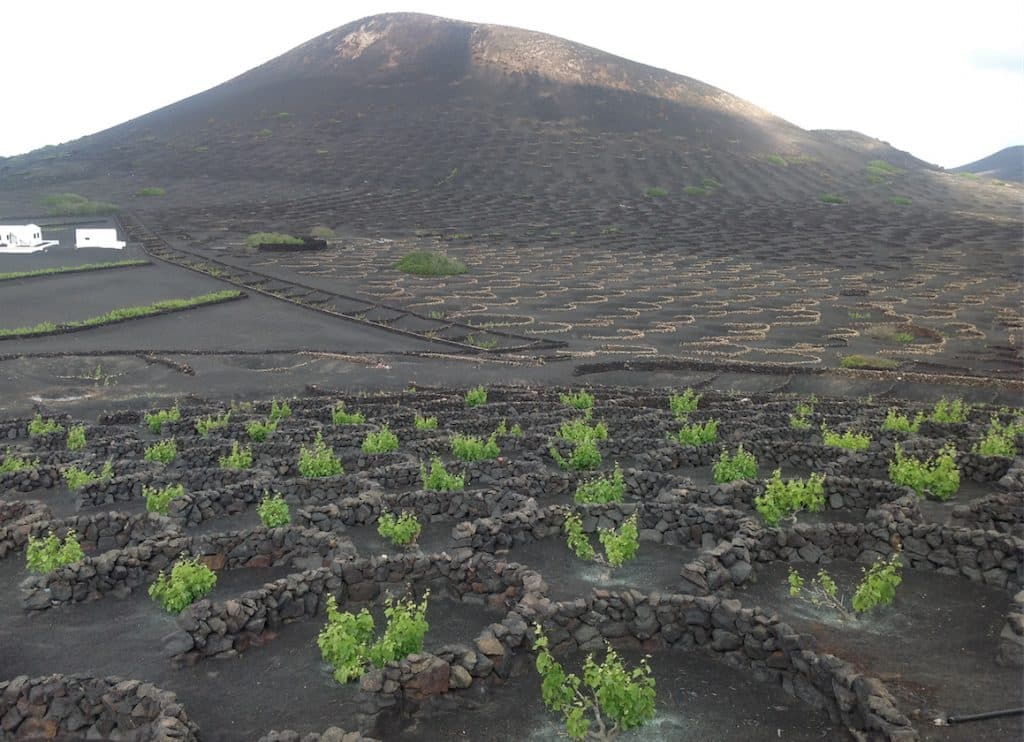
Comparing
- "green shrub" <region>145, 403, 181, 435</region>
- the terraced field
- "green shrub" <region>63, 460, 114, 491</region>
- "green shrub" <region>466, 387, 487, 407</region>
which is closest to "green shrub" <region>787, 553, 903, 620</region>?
the terraced field

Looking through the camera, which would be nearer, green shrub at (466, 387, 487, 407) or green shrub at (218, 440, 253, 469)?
green shrub at (218, 440, 253, 469)

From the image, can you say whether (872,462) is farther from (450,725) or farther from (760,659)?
(450,725)

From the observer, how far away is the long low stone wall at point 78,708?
40.8 ft

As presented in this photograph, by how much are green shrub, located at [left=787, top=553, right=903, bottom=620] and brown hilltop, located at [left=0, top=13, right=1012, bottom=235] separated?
9366 centimetres

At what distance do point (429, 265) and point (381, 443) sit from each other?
50203mm

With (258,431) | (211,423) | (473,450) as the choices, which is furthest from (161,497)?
(211,423)

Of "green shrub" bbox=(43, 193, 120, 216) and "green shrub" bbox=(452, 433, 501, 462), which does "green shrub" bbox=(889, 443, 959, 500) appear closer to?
"green shrub" bbox=(452, 433, 501, 462)

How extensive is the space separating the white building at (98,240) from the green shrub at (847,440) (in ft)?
246

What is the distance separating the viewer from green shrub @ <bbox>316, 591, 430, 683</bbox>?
44.4ft

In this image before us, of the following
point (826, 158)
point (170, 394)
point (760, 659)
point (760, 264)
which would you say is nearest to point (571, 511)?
point (760, 659)

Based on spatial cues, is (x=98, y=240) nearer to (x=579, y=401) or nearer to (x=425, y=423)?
(x=425, y=423)

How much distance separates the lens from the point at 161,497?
21375 mm

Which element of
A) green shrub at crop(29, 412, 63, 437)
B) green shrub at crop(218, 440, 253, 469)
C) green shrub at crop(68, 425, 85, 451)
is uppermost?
green shrub at crop(218, 440, 253, 469)

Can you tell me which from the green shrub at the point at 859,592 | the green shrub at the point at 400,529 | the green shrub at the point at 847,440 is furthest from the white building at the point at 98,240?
the green shrub at the point at 859,592
